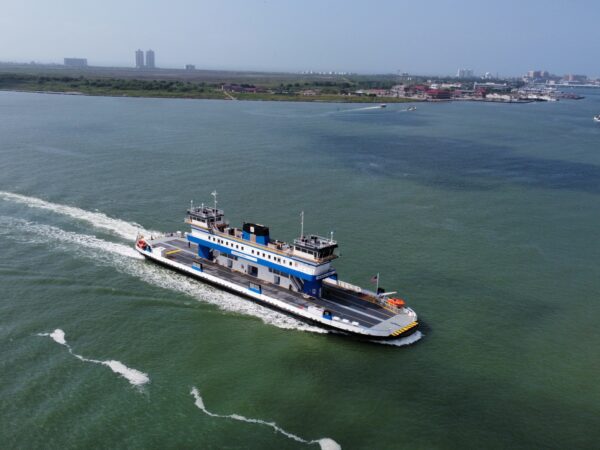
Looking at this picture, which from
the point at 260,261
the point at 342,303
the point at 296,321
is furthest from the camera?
the point at 260,261

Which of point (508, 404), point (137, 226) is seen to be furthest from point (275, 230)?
point (508, 404)

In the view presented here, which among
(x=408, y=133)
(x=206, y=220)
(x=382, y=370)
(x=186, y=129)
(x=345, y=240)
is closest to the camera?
(x=382, y=370)

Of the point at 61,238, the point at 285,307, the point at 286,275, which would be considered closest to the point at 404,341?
the point at 285,307

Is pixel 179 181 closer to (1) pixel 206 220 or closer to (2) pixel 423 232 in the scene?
(1) pixel 206 220

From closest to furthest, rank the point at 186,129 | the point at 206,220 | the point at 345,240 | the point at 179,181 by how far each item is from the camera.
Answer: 1. the point at 206,220
2. the point at 345,240
3. the point at 179,181
4. the point at 186,129

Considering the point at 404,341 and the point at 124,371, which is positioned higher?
the point at 404,341

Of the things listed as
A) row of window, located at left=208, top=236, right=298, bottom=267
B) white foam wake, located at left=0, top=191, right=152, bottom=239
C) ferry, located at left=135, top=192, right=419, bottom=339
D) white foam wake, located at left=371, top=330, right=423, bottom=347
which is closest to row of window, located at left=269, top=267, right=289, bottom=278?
ferry, located at left=135, top=192, right=419, bottom=339

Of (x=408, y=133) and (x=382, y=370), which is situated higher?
(x=408, y=133)

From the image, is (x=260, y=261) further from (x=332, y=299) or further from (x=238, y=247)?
(x=332, y=299)
